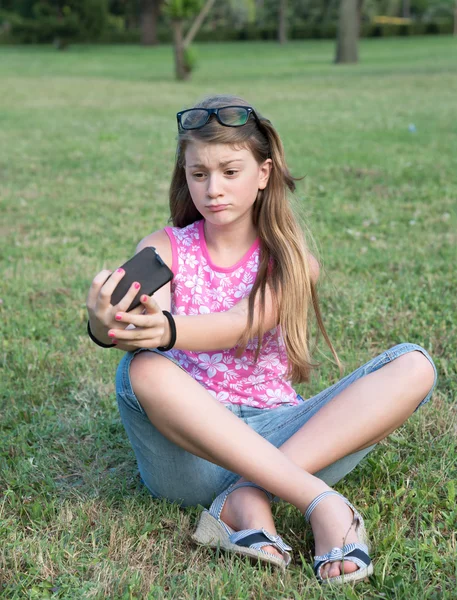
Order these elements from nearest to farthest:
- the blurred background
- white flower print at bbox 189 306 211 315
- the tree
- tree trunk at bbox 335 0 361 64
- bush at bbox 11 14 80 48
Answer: white flower print at bbox 189 306 211 315 < the tree < tree trunk at bbox 335 0 361 64 < bush at bbox 11 14 80 48 < the blurred background

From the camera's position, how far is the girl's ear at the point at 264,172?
8.89 feet

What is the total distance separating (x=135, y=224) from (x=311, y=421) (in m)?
3.86

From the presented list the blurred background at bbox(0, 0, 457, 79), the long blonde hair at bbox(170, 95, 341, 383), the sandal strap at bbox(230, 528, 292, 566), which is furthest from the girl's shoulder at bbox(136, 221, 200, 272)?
the blurred background at bbox(0, 0, 457, 79)

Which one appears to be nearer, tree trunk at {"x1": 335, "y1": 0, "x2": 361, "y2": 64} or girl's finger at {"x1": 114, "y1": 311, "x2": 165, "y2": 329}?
girl's finger at {"x1": 114, "y1": 311, "x2": 165, "y2": 329}

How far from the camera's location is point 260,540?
2.21 meters

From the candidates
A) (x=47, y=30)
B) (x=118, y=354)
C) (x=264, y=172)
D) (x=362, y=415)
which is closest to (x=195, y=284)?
(x=264, y=172)

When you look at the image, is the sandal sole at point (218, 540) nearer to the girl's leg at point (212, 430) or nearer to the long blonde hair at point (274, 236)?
the girl's leg at point (212, 430)

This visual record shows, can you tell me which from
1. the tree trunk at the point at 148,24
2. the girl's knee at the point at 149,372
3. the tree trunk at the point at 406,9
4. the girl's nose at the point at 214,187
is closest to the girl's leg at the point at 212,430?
the girl's knee at the point at 149,372

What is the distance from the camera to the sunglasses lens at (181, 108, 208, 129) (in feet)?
8.32

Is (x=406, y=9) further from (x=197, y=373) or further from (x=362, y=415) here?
(x=362, y=415)

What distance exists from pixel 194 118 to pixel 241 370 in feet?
2.72

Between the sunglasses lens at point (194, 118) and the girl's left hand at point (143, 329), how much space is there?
Answer: 25.4 inches

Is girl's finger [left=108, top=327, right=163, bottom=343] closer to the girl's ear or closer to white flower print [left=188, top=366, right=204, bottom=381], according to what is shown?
white flower print [left=188, top=366, right=204, bottom=381]

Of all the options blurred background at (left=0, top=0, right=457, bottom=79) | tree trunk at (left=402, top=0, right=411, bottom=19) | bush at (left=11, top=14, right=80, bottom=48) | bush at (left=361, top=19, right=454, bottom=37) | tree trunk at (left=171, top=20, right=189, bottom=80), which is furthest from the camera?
tree trunk at (left=402, top=0, right=411, bottom=19)
